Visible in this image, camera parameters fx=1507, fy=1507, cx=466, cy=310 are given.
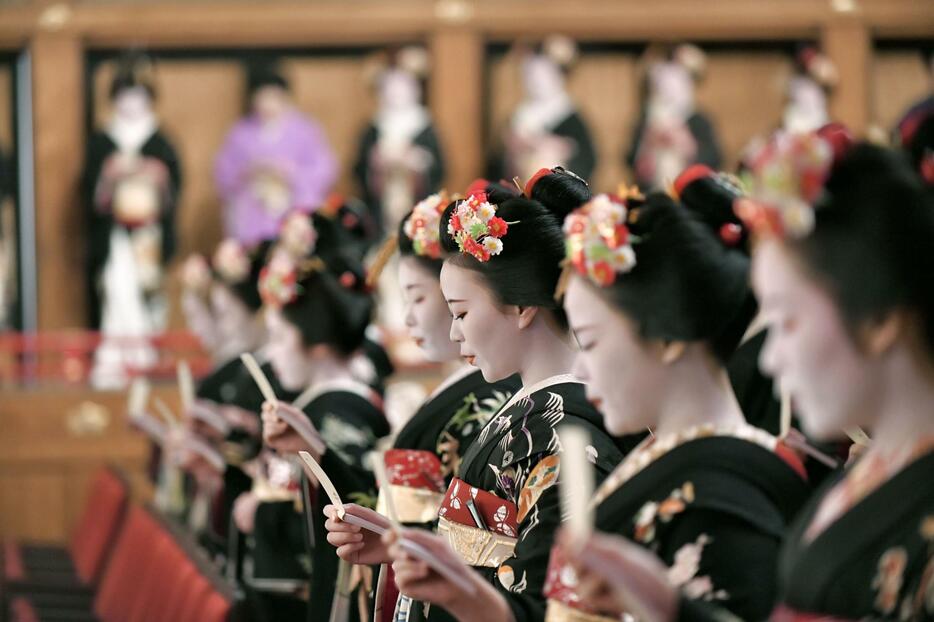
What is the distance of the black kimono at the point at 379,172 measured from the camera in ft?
34.2

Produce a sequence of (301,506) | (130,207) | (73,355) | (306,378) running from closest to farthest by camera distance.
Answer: (301,506)
(306,378)
(73,355)
(130,207)

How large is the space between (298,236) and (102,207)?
5.78m

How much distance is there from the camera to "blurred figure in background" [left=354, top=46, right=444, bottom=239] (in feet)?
34.2

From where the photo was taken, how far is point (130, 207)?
10.3 m

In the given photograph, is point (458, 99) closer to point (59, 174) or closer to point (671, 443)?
point (59, 174)

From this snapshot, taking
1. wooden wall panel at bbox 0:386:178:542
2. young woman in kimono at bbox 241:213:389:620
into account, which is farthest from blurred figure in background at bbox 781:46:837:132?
young woman in kimono at bbox 241:213:389:620

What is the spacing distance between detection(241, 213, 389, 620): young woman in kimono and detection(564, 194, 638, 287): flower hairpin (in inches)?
77.0

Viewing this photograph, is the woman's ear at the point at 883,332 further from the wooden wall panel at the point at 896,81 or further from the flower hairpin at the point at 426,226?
the wooden wall panel at the point at 896,81

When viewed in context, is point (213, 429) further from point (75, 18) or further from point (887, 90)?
point (887, 90)

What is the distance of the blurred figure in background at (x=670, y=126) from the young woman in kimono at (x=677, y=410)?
8.41m

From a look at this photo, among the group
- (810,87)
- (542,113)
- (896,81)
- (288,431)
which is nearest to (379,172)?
(542,113)

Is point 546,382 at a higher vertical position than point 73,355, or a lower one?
higher

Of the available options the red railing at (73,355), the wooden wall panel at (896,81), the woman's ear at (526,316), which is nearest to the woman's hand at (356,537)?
the woman's ear at (526,316)

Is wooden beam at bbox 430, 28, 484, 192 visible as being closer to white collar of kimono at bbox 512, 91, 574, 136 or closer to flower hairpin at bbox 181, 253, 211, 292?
white collar of kimono at bbox 512, 91, 574, 136
